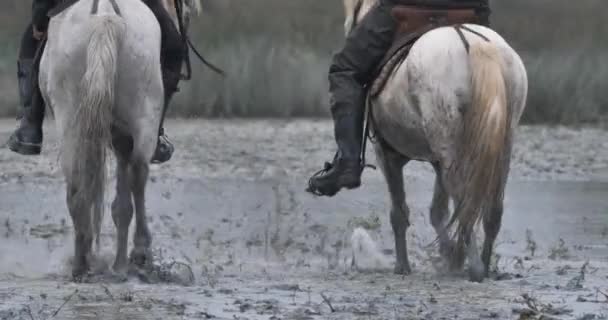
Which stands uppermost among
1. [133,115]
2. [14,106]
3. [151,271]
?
[133,115]

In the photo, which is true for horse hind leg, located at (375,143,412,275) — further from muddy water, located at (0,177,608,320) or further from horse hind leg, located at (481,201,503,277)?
horse hind leg, located at (481,201,503,277)

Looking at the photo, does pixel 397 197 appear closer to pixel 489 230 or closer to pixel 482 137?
pixel 489 230

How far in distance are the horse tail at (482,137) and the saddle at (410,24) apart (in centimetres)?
64

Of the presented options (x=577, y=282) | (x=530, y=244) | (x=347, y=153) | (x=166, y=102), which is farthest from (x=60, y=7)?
(x=530, y=244)

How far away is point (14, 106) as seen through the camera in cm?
2194

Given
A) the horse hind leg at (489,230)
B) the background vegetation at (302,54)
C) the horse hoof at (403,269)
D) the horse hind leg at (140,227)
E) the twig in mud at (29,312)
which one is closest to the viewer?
the twig in mud at (29,312)

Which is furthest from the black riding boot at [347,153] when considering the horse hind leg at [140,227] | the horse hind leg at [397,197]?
the horse hind leg at [140,227]

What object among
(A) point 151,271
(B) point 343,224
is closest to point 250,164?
(B) point 343,224

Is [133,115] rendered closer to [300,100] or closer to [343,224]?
[343,224]

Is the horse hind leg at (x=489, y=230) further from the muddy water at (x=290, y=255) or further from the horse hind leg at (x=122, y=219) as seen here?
the horse hind leg at (x=122, y=219)

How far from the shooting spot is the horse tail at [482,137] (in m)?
10.4

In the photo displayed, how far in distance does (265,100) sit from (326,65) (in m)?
0.80

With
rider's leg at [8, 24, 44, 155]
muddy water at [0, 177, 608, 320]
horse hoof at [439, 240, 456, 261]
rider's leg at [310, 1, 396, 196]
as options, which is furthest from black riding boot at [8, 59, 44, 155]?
horse hoof at [439, 240, 456, 261]

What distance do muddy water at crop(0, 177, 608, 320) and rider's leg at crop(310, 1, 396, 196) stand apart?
1.91 ft
